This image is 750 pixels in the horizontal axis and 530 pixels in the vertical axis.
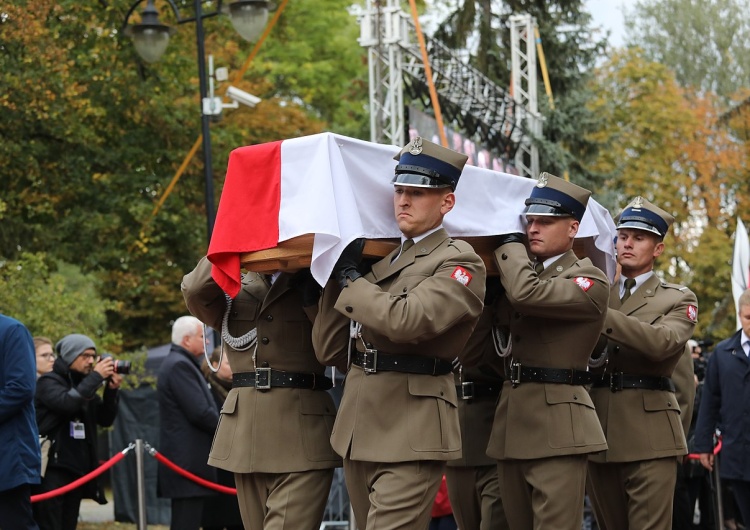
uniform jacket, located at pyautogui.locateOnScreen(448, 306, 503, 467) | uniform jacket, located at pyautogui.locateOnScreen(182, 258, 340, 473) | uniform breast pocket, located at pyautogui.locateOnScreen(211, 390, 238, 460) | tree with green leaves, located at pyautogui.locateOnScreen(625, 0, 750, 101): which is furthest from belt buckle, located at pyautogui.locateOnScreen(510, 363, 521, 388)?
tree with green leaves, located at pyautogui.locateOnScreen(625, 0, 750, 101)

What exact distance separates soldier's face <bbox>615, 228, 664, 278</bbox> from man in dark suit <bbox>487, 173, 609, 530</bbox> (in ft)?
3.07

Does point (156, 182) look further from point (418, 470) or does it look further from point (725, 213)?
point (725, 213)

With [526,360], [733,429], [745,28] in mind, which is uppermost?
[745,28]

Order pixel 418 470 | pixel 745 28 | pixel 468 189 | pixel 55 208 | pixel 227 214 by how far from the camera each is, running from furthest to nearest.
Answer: pixel 745 28
pixel 55 208
pixel 468 189
pixel 227 214
pixel 418 470

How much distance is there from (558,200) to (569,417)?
1069 millimetres

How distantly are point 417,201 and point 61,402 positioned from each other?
12.9 feet

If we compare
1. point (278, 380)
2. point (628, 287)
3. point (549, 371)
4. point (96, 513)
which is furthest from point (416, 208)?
A: point (96, 513)

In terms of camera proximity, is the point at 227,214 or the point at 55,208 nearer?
the point at 227,214

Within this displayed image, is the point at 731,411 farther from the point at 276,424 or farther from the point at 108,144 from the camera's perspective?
the point at 108,144

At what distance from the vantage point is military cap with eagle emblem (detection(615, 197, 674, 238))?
707cm

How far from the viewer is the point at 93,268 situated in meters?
18.6

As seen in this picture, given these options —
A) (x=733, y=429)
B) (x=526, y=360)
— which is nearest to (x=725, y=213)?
(x=733, y=429)

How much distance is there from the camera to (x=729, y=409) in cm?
873

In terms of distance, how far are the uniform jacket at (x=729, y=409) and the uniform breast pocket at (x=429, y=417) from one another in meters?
3.64
